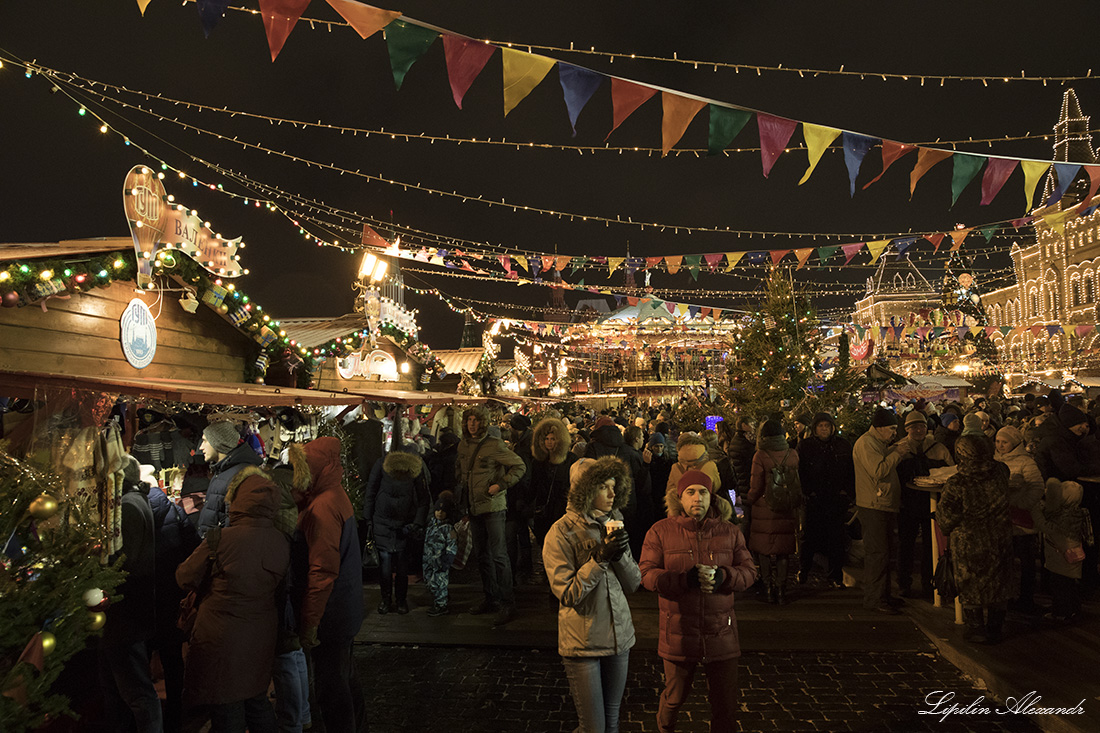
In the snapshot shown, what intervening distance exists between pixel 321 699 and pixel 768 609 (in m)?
4.42

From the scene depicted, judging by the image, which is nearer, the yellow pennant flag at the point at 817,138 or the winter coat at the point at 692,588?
the winter coat at the point at 692,588

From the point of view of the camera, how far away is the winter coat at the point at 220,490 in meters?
4.43

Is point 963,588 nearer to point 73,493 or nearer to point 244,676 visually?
point 244,676

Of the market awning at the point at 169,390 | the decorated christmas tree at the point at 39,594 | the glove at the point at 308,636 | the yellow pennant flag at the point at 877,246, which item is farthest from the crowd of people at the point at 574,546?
the yellow pennant flag at the point at 877,246

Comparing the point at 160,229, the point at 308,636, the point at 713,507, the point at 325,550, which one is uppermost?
the point at 160,229

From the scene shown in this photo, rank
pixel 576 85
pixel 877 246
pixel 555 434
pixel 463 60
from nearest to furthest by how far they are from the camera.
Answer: pixel 463 60 → pixel 576 85 → pixel 555 434 → pixel 877 246

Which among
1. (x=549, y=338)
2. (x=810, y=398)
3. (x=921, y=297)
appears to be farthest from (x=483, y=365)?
(x=921, y=297)

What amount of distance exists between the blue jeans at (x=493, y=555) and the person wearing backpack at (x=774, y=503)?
8.16ft

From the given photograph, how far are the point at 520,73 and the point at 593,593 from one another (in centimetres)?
445

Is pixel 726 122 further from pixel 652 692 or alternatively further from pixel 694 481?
pixel 652 692

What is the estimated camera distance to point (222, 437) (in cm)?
468

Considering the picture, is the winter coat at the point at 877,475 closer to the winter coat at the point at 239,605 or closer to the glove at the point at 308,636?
the glove at the point at 308,636

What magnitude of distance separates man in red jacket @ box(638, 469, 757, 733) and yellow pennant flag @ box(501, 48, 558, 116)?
387 cm

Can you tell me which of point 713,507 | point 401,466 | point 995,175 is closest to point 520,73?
point 401,466
